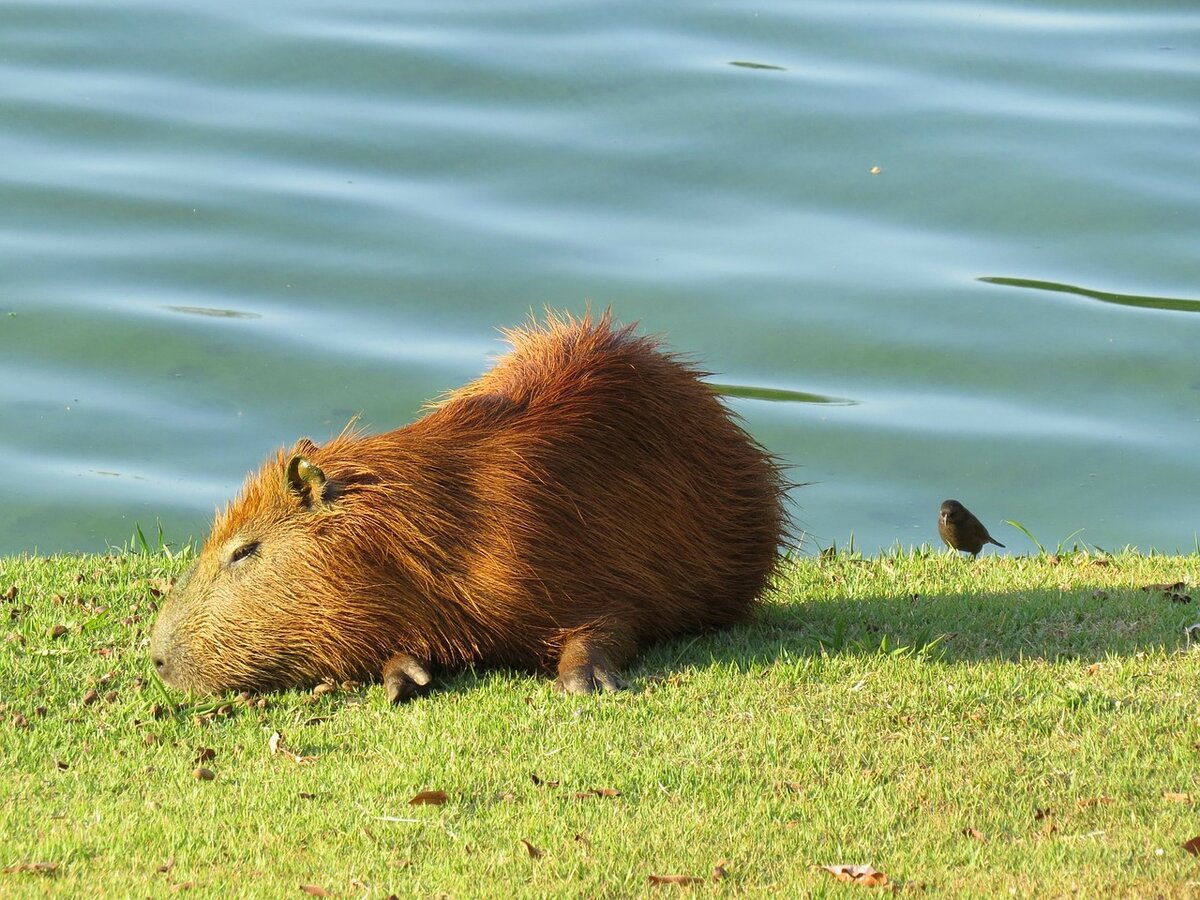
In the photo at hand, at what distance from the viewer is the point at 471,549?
5.97 meters

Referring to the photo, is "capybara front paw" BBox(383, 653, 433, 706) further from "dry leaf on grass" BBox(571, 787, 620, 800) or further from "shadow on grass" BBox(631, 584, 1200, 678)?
"dry leaf on grass" BBox(571, 787, 620, 800)

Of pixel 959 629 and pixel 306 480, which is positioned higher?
pixel 306 480

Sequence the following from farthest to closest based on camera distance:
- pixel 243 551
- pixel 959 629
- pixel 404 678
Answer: pixel 959 629 < pixel 243 551 < pixel 404 678

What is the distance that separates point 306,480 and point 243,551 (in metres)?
0.35

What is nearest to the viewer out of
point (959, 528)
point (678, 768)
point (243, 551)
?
point (678, 768)

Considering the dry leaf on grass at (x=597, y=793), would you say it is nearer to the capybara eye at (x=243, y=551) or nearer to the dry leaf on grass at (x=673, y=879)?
the dry leaf on grass at (x=673, y=879)

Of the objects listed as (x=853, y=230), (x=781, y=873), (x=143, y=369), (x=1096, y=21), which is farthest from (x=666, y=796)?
(x=1096, y=21)

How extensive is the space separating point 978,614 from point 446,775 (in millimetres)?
2429

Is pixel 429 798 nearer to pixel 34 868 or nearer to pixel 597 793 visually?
pixel 597 793

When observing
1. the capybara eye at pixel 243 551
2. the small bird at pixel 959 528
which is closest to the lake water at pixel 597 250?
the small bird at pixel 959 528

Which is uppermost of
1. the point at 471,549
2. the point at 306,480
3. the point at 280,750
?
the point at 306,480

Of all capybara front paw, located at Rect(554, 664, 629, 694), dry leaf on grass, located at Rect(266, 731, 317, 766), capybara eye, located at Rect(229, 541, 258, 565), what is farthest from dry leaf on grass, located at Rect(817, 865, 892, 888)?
capybara eye, located at Rect(229, 541, 258, 565)

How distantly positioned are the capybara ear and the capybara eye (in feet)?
0.78

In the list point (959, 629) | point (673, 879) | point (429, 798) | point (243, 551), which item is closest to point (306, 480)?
point (243, 551)
